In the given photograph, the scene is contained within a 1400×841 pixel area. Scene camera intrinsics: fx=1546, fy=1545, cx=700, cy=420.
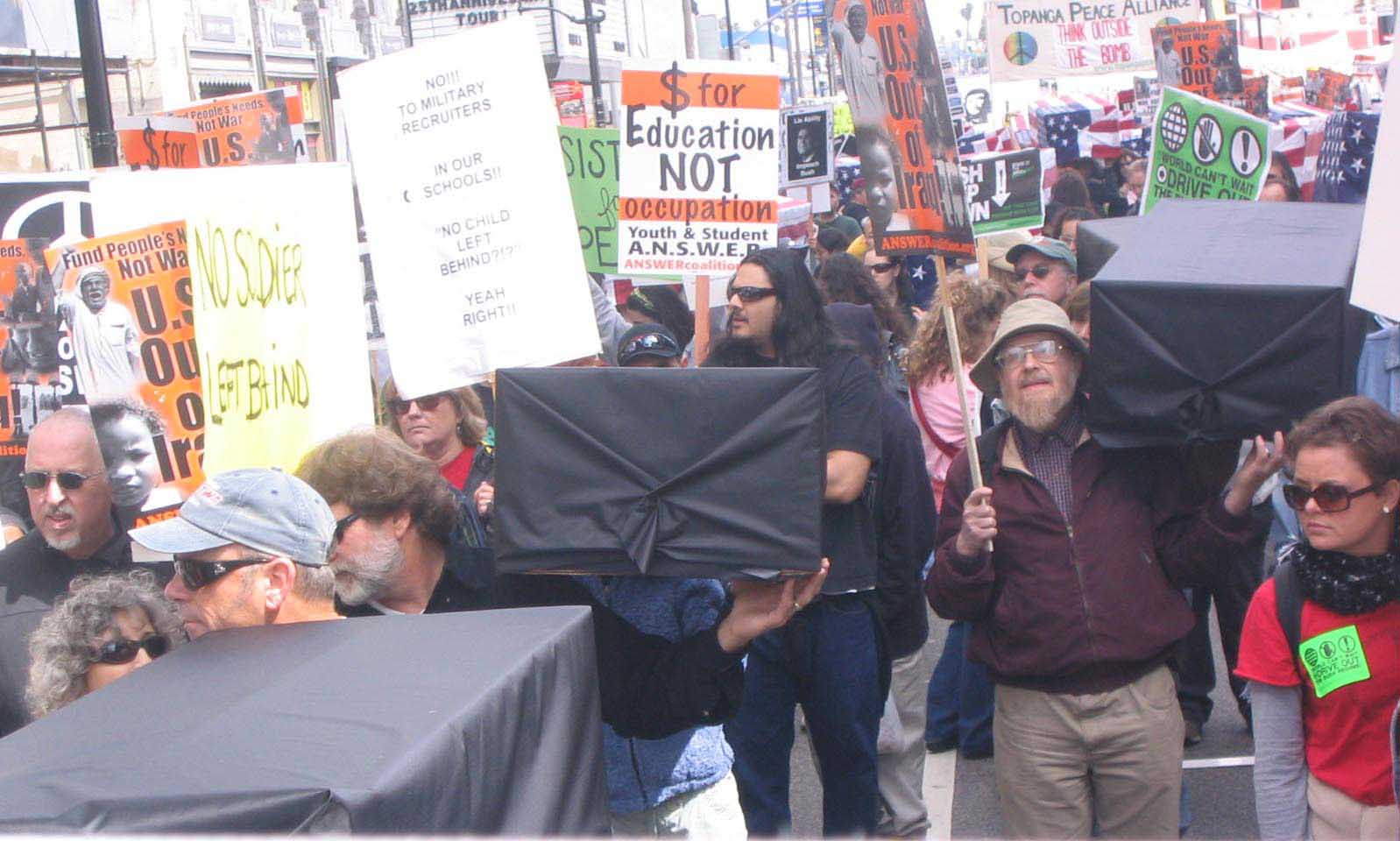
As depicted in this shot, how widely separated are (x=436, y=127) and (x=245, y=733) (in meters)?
2.98

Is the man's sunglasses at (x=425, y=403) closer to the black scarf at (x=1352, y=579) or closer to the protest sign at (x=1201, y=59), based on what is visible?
the black scarf at (x=1352, y=579)

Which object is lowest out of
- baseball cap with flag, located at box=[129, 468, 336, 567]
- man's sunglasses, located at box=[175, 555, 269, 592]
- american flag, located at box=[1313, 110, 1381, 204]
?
man's sunglasses, located at box=[175, 555, 269, 592]

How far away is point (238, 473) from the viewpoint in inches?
108

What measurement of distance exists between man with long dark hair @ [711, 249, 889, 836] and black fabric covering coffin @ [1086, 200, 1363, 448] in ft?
3.07

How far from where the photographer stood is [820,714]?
4.52 m

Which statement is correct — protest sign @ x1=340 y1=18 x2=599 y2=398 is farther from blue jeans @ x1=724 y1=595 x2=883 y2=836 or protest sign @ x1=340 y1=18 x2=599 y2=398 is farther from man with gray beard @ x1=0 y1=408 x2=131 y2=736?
blue jeans @ x1=724 y1=595 x2=883 y2=836

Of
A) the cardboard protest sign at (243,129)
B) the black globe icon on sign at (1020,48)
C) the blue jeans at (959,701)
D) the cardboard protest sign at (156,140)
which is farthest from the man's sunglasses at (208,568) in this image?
the black globe icon on sign at (1020,48)

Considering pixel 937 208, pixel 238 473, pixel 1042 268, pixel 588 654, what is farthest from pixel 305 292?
pixel 1042 268

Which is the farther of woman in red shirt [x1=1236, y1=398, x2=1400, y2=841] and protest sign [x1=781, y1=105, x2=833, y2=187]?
protest sign [x1=781, y1=105, x2=833, y2=187]

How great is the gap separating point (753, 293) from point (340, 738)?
3136mm

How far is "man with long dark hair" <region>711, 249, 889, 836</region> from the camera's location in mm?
4371

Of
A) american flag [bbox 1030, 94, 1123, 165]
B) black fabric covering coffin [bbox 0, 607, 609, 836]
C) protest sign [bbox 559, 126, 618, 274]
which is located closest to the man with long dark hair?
black fabric covering coffin [bbox 0, 607, 609, 836]

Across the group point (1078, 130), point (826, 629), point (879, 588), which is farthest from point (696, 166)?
point (1078, 130)

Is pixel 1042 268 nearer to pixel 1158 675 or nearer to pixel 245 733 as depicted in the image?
pixel 1158 675
